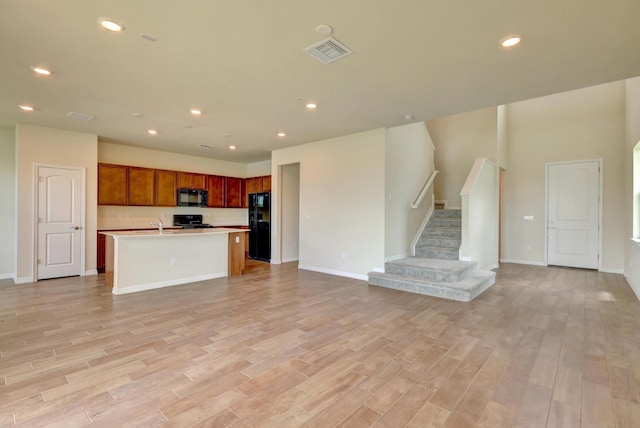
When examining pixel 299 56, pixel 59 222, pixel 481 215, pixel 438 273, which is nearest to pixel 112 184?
pixel 59 222

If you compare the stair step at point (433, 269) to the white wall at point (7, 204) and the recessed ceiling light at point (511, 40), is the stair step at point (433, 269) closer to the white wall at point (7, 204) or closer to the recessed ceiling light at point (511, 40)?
the recessed ceiling light at point (511, 40)

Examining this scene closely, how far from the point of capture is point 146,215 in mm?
7562

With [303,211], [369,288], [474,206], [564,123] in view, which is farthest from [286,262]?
[564,123]

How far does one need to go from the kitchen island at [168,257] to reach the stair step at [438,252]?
3643mm

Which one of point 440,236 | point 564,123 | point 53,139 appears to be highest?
point 564,123

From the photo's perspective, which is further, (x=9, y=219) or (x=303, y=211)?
(x=303, y=211)

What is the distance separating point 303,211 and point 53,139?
494 centimetres

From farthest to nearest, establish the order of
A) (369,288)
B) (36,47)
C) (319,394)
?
(369,288), (36,47), (319,394)

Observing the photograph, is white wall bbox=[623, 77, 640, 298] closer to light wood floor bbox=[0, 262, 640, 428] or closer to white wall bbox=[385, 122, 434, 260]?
light wood floor bbox=[0, 262, 640, 428]

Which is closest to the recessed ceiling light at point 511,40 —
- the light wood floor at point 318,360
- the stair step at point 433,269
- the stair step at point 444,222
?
the light wood floor at point 318,360

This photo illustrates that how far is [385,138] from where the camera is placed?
546cm

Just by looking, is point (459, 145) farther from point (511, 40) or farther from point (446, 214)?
point (511, 40)

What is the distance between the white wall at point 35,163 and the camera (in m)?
5.35

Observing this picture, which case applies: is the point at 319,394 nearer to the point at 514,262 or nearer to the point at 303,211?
the point at 303,211
